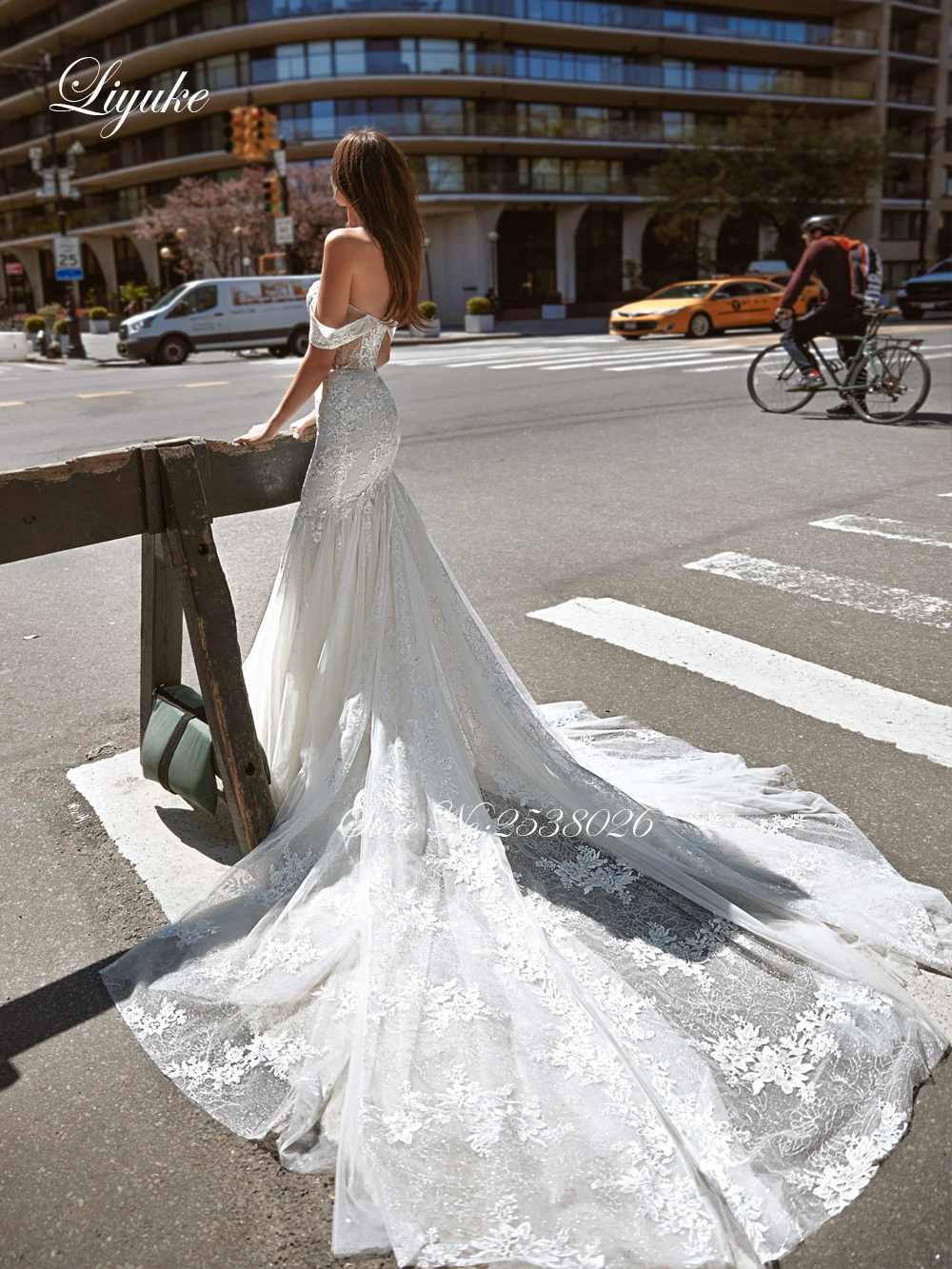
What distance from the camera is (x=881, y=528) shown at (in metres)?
7.28

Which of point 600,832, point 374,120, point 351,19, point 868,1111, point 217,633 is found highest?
point 351,19

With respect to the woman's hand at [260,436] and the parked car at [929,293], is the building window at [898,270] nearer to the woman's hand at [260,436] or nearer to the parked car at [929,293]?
the parked car at [929,293]

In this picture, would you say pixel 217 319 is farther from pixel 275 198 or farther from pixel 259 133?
pixel 275 198

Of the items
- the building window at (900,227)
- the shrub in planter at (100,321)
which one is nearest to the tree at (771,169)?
the building window at (900,227)

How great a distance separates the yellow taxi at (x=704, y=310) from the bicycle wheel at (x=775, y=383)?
1517 cm

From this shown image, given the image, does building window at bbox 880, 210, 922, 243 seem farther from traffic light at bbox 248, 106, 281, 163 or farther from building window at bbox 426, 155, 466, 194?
traffic light at bbox 248, 106, 281, 163

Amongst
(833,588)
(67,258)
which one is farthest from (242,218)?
(833,588)

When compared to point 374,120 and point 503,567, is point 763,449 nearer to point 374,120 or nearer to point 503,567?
point 503,567

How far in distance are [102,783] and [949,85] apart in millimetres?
66361

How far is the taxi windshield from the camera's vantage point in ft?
91.6

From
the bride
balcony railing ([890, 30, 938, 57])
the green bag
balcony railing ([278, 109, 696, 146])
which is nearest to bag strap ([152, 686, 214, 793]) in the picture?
the green bag

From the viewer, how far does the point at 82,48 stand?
5441cm

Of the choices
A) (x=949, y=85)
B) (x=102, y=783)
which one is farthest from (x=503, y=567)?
(x=949, y=85)

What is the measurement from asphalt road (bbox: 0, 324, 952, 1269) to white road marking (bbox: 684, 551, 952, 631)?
0.03 meters
